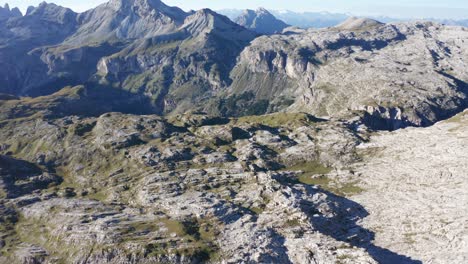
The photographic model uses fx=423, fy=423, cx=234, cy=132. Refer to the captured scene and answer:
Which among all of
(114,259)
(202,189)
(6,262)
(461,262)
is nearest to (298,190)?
(202,189)

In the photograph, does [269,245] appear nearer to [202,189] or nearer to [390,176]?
[202,189]

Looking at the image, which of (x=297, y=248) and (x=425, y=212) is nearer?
(x=297, y=248)

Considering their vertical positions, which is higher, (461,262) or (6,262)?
(461,262)

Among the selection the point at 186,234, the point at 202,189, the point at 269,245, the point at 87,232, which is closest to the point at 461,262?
the point at 269,245

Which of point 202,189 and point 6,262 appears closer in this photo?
point 6,262

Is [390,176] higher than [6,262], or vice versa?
[390,176]

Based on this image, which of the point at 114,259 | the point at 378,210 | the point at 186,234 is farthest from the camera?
the point at 378,210

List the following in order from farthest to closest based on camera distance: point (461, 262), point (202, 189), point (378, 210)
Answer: point (202, 189)
point (378, 210)
point (461, 262)

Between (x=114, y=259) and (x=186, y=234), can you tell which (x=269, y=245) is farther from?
(x=114, y=259)

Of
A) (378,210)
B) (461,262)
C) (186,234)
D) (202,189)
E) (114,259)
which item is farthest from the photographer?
(202,189)
